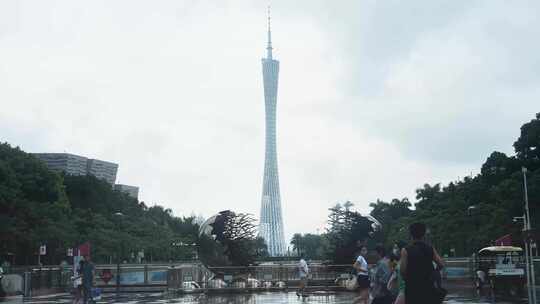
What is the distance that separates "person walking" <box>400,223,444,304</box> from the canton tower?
10390 centimetres

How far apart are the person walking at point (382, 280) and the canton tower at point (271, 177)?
99.4 meters

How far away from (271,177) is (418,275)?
350 feet

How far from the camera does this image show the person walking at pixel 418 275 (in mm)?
7949

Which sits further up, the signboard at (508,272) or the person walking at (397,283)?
the person walking at (397,283)

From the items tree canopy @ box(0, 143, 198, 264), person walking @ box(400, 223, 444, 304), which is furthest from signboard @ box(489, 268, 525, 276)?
tree canopy @ box(0, 143, 198, 264)

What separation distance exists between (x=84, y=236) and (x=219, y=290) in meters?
31.1

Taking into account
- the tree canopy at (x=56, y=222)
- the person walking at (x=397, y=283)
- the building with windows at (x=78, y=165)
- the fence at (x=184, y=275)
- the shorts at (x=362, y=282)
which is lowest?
the fence at (x=184, y=275)

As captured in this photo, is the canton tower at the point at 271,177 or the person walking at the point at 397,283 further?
the canton tower at the point at 271,177

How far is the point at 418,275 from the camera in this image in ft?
26.2

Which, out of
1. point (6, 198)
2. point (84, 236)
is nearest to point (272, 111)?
point (84, 236)

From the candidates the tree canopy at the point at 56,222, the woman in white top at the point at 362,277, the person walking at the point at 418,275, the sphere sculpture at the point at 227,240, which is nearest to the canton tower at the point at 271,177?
the tree canopy at the point at 56,222

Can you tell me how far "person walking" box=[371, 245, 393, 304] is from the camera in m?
11.9

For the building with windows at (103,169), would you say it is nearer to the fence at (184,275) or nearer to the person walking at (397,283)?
the fence at (184,275)

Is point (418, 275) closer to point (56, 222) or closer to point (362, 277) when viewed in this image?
point (362, 277)
